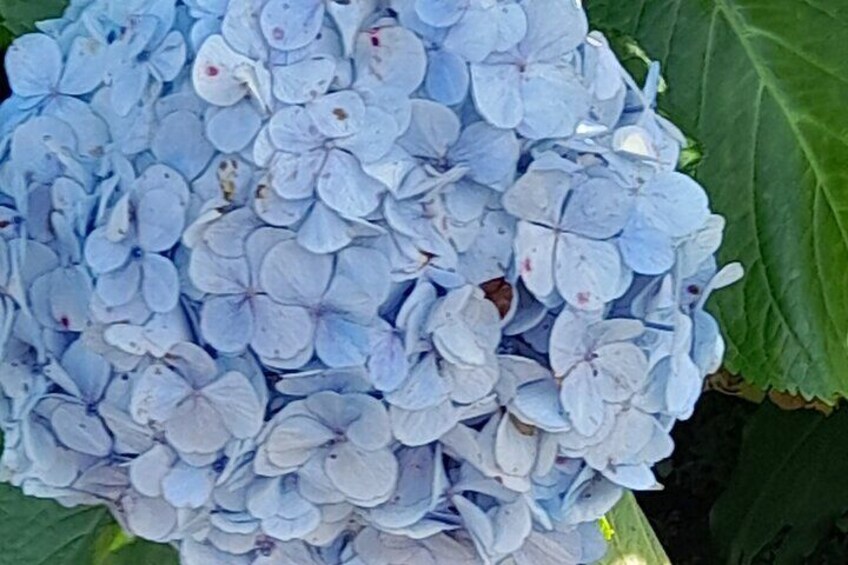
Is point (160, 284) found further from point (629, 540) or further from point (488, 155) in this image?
point (629, 540)

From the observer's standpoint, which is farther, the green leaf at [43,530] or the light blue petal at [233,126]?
the green leaf at [43,530]

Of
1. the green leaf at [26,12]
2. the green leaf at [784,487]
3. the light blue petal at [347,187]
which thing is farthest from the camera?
the green leaf at [784,487]

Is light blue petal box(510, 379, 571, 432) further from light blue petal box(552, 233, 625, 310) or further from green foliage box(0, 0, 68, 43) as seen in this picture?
green foliage box(0, 0, 68, 43)

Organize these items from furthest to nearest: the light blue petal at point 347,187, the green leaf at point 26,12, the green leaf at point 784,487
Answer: the green leaf at point 784,487
the green leaf at point 26,12
the light blue petal at point 347,187

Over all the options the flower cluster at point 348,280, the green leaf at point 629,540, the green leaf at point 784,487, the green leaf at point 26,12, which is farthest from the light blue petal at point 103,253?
the green leaf at point 784,487

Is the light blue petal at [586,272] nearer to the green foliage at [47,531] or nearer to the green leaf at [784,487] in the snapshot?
the green foliage at [47,531]

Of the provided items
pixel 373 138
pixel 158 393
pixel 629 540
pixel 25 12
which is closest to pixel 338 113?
pixel 373 138

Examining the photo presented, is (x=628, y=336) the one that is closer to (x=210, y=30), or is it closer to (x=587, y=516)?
(x=587, y=516)
